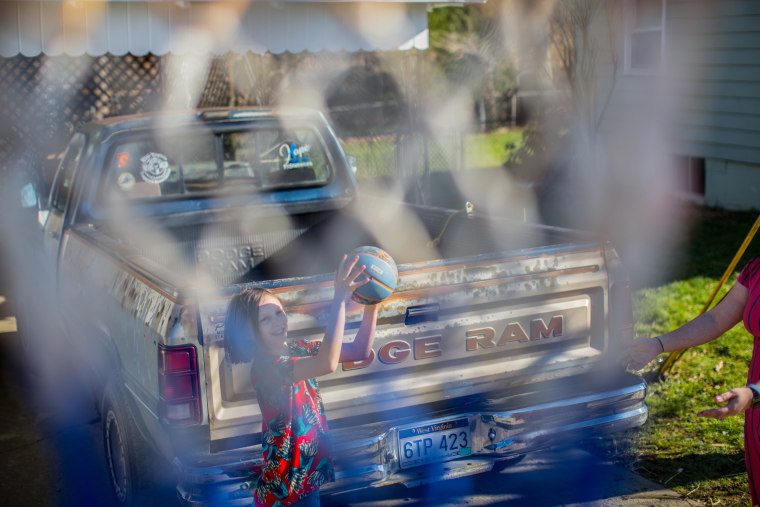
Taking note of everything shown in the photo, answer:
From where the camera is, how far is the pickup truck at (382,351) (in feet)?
9.88

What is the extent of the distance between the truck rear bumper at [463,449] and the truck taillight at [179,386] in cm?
19

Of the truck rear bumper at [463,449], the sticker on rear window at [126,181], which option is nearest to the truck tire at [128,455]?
the truck rear bumper at [463,449]

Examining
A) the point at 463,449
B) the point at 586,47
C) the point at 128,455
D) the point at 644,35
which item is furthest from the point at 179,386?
the point at 644,35

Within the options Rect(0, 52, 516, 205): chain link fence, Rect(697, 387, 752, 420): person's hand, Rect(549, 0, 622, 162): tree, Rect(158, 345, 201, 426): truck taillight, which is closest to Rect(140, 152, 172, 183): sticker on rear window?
Rect(158, 345, 201, 426): truck taillight

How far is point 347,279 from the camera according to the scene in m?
2.48

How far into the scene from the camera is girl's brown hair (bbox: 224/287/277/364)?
262 centimetres

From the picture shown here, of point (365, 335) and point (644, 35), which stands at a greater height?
point (644, 35)

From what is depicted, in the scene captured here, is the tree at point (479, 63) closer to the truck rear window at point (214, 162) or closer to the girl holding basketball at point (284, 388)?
Answer: the truck rear window at point (214, 162)

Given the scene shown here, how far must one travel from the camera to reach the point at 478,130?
24.4 m

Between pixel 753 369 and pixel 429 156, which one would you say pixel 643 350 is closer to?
pixel 753 369

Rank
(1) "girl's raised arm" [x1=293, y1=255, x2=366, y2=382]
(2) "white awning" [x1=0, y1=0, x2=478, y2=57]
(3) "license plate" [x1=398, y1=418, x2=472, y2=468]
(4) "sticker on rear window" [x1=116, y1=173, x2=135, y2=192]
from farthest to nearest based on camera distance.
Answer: (2) "white awning" [x1=0, y1=0, x2=478, y2=57], (4) "sticker on rear window" [x1=116, y1=173, x2=135, y2=192], (3) "license plate" [x1=398, y1=418, x2=472, y2=468], (1) "girl's raised arm" [x1=293, y1=255, x2=366, y2=382]

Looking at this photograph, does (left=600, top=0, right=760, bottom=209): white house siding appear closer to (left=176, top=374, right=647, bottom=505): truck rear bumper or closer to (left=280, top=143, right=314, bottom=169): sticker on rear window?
(left=280, top=143, right=314, bottom=169): sticker on rear window

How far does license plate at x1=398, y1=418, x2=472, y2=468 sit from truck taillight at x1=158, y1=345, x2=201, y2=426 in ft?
2.71

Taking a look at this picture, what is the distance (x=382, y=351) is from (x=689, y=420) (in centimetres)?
245
